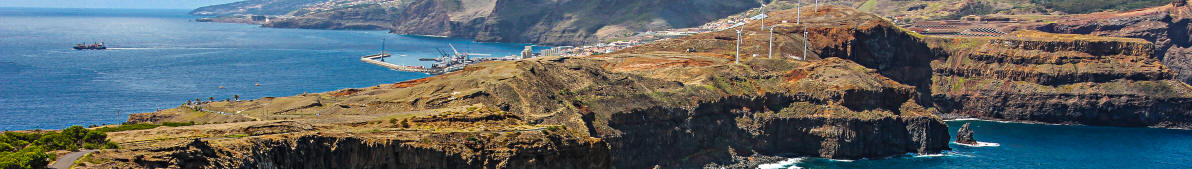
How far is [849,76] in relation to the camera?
16162cm

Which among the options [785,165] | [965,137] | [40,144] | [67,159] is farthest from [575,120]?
[965,137]

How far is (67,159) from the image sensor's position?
61.8m

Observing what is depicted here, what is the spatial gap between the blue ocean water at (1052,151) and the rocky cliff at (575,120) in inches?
145

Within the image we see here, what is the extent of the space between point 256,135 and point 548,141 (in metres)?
19.0

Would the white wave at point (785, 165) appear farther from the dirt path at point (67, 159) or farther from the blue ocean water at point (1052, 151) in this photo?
the dirt path at point (67, 159)

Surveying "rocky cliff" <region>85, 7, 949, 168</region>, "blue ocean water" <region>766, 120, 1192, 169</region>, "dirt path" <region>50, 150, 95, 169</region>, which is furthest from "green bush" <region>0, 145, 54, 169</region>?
"blue ocean water" <region>766, 120, 1192, 169</region>

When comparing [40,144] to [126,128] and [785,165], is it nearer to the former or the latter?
[126,128]

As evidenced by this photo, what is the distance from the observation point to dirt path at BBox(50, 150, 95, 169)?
60031 millimetres

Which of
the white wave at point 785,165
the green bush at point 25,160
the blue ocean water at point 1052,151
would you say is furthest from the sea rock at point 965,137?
the green bush at point 25,160

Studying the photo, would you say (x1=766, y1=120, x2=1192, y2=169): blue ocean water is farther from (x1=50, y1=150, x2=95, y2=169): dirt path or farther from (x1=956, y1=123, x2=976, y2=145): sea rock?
(x1=50, y1=150, x2=95, y2=169): dirt path

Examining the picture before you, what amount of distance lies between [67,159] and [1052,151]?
13351 cm

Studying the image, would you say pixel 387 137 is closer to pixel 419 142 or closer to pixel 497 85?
pixel 419 142

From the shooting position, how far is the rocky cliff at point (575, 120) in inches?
2987

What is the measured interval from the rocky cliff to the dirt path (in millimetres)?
1386
